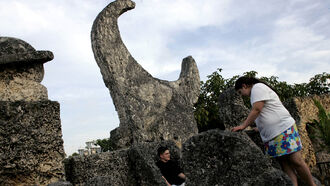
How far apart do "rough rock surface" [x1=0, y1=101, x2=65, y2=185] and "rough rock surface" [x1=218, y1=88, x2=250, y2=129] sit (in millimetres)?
3587

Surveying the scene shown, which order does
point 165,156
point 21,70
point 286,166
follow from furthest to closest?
1. point 165,156
2. point 286,166
3. point 21,70

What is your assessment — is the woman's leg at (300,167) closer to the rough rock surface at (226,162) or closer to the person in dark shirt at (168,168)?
the rough rock surface at (226,162)

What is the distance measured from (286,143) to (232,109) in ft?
8.38

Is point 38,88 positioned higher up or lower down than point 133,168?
higher up

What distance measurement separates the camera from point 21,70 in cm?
336

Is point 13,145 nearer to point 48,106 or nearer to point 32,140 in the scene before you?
point 32,140

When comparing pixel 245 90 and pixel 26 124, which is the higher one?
pixel 245 90

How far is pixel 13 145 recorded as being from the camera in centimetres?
284

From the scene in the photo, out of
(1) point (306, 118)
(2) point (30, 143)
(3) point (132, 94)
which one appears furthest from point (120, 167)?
(1) point (306, 118)

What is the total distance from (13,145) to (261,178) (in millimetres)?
1930

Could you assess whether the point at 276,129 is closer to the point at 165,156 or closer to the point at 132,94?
the point at 165,156

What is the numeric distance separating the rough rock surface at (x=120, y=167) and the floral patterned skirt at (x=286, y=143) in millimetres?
1343

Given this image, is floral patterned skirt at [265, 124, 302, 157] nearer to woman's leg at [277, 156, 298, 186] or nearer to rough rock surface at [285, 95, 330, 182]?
woman's leg at [277, 156, 298, 186]

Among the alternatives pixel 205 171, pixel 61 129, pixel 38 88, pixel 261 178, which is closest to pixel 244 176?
pixel 261 178
